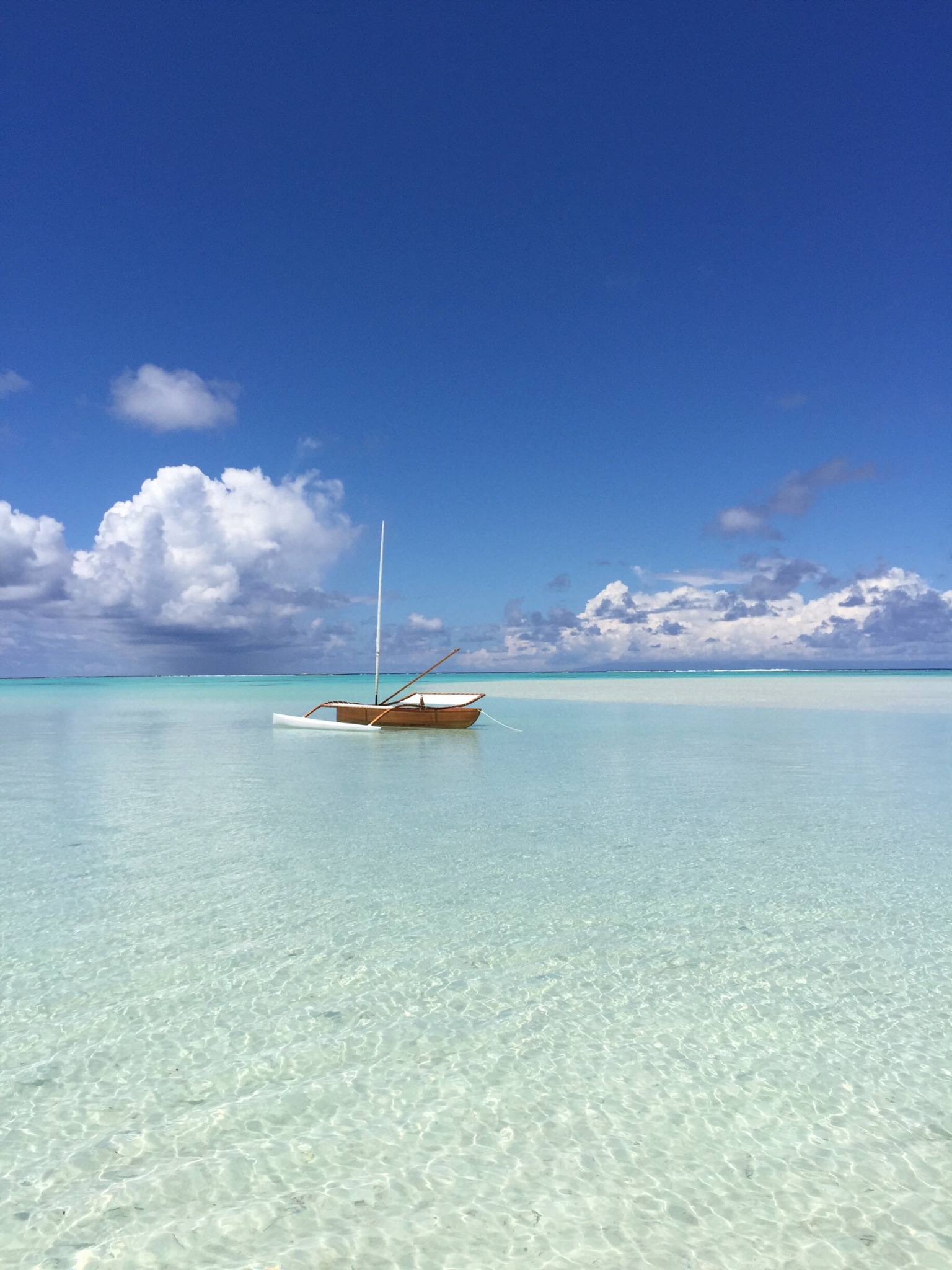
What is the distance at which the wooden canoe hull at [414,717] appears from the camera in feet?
107

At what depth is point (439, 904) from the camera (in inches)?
329

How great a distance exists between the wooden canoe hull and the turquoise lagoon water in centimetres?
1965

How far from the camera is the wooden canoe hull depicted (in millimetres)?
32562

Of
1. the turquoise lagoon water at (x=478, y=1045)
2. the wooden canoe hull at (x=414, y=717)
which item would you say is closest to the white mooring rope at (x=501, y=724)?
the wooden canoe hull at (x=414, y=717)

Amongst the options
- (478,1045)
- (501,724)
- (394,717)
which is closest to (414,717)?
(394,717)

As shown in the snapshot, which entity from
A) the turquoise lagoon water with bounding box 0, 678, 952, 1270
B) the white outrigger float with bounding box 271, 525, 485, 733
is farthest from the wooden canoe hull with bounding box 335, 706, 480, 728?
the turquoise lagoon water with bounding box 0, 678, 952, 1270

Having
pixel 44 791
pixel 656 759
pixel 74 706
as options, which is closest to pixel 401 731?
pixel 656 759

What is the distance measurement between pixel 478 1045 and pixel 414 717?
1097 inches

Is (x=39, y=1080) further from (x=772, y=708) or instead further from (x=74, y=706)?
(x=74, y=706)

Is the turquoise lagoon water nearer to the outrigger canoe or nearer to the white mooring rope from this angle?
the outrigger canoe

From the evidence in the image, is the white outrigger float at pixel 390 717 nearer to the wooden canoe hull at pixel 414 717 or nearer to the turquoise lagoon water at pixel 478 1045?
the wooden canoe hull at pixel 414 717

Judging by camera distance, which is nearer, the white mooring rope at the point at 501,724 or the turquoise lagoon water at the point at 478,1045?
the turquoise lagoon water at the point at 478,1045

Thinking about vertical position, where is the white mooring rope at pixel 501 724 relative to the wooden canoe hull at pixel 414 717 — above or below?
below

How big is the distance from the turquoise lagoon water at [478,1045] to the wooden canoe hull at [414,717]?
19650mm
